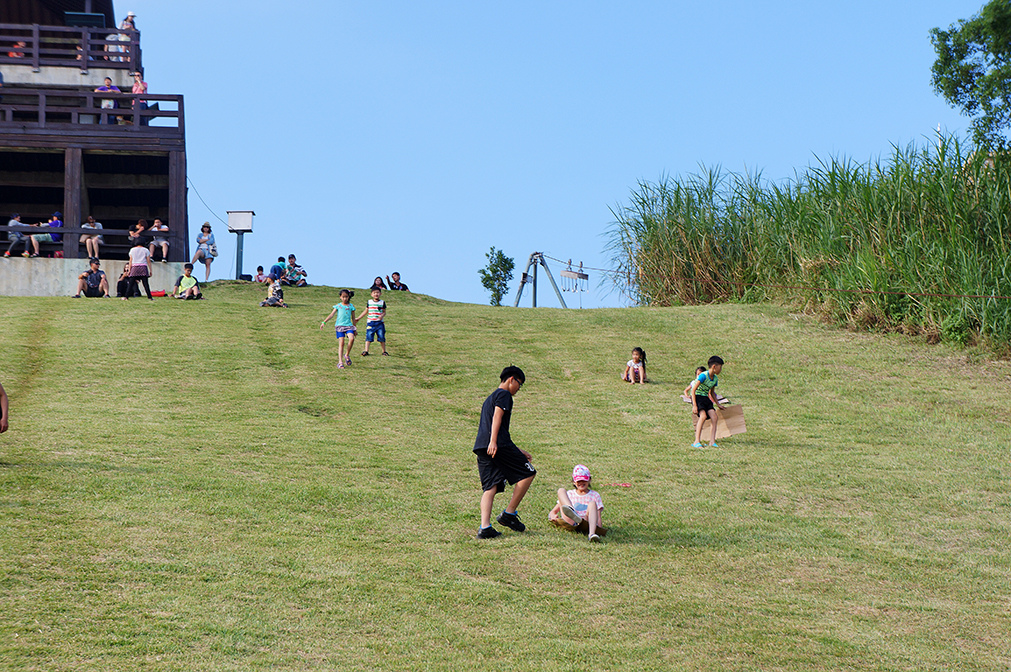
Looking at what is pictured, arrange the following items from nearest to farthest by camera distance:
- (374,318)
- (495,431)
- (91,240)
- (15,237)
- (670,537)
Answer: (495,431), (670,537), (374,318), (91,240), (15,237)

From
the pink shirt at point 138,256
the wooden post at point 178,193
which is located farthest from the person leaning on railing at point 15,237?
the pink shirt at point 138,256

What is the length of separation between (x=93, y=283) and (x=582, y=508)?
22890 millimetres

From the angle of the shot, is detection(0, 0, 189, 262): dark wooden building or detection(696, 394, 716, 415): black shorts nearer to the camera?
detection(696, 394, 716, 415): black shorts

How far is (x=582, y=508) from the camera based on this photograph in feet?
30.4

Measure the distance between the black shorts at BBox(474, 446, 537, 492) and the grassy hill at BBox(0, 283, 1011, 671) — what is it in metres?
0.59

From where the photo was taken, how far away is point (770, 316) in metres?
25.8

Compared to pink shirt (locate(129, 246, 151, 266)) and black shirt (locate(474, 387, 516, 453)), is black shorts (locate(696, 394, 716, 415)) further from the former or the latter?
pink shirt (locate(129, 246, 151, 266))

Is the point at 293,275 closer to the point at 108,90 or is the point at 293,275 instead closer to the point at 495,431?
the point at 108,90

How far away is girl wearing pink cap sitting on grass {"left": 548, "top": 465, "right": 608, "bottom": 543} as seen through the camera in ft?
30.1

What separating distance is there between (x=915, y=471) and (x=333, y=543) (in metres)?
8.12

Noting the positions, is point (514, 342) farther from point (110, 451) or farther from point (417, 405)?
point (110, 451)

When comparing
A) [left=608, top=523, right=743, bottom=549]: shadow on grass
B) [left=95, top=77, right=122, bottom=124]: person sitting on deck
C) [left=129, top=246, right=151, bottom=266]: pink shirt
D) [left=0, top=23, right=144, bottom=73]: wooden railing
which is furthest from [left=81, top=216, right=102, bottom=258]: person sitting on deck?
[left=608, top=523, right=743, bottom=549]: shadow on grass

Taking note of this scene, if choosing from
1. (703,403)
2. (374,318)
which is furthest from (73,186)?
(703,403)

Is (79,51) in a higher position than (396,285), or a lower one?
higher
